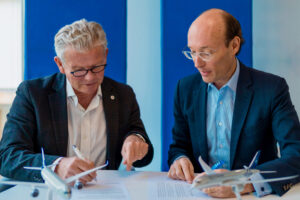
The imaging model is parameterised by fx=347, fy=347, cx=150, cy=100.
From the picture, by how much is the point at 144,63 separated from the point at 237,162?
5.36ft

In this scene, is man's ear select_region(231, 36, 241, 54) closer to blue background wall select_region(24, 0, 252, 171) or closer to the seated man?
blue background wall select_region(24, 0, 252, 171)

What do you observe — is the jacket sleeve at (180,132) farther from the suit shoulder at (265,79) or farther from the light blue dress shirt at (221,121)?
the suit shoulder at (265,79)

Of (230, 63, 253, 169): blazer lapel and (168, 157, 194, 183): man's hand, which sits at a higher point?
(230, 63, 253, 169): blazer lapel

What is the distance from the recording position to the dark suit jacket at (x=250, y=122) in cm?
189

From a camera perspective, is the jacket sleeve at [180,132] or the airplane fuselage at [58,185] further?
the jacket sleeve at [180,132]

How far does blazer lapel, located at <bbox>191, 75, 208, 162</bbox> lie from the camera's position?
2076 mm

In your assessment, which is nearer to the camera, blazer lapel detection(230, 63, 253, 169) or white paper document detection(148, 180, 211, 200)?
white paper document detection(148, 180, 211, 200)

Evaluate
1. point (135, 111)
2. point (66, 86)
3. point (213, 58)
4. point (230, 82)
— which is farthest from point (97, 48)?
point (230, 82)

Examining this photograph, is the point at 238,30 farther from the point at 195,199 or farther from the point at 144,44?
the point at 144,44

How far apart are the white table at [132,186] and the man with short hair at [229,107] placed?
0.15 metres

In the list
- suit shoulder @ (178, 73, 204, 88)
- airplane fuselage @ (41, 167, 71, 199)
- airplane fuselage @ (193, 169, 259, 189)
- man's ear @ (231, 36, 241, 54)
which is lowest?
airplane fuselage @ (41, 167, 71, 199)

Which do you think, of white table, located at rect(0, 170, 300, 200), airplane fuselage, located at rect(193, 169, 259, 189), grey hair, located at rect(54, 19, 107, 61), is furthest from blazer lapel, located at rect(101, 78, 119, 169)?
airplane fuselage, located at rect(193, 169, 259, 189)

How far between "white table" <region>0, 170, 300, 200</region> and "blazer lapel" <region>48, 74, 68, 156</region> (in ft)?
0.93

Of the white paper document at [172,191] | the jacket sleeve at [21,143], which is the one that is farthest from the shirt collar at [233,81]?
the jacket sleeve at [21,143]
